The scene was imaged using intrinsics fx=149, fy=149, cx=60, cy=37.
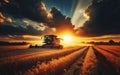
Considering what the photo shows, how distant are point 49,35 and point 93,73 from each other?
4049 cm

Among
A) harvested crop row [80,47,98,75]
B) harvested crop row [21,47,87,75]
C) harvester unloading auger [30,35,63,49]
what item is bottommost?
Answer: harvested crop row [80,47,98,75]

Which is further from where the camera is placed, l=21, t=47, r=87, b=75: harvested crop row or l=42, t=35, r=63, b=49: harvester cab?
l=42, t=35, r=63, b=49: harvester cab

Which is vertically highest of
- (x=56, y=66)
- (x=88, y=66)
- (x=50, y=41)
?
(x=50, y=41)

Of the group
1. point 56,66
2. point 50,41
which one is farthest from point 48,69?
point 50,41

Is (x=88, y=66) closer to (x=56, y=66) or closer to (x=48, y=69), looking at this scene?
(x=56, y=66)

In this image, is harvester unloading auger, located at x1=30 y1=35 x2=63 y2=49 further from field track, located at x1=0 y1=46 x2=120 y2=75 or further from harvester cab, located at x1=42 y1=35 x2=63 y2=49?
field track, located at x1=0 y1=46 x2=120 y2=75

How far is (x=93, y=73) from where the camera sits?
1178cm

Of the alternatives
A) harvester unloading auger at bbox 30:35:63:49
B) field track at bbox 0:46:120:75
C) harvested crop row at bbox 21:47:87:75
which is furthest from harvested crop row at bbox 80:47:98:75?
harvester unloading auger at bbox 30:35:63:49

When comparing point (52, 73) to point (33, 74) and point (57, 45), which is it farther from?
point (57, 45)

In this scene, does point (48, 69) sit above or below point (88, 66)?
above

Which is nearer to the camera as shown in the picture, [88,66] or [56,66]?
[56,66]

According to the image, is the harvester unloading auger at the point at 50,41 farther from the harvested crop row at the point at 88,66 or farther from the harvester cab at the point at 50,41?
the harvested crop row at the point at 88,66

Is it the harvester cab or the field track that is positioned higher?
the harvester cab

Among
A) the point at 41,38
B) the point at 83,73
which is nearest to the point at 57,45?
the point at 41,38
